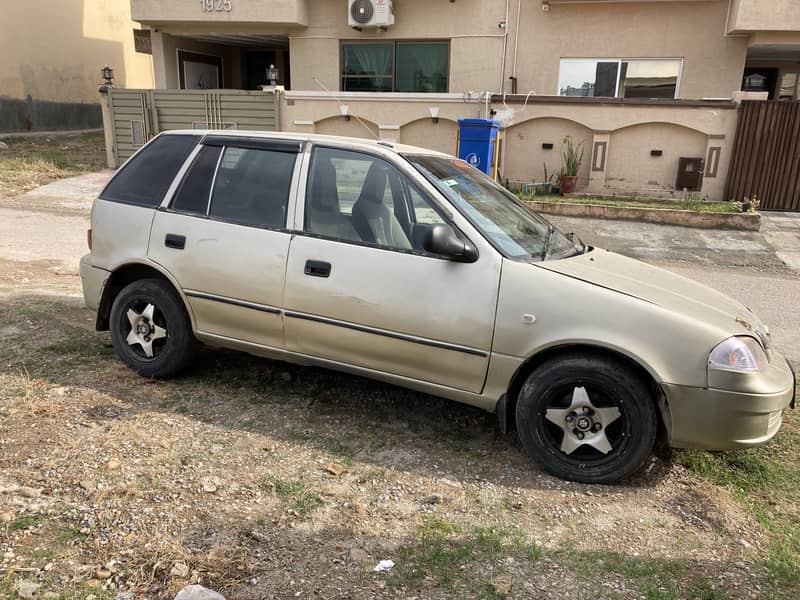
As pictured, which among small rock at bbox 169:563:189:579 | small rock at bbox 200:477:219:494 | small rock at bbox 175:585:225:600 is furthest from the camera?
small rock at bbox 200:477:219:494

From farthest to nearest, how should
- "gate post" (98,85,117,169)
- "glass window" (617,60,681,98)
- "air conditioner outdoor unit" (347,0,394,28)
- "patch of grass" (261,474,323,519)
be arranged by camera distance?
"gate post" (98,85,117,169)
"air conditioner outdoor unit" (347,0,394,28)
"glass window" (617,60,681,98)
"patch of grass" (261,474,323,519)

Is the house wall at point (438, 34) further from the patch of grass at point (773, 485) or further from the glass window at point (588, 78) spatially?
the patch of grass at point (773, 485)

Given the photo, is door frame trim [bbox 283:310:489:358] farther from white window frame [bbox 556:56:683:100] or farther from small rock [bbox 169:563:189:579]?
white window frame [bbox 556:56:683:100]

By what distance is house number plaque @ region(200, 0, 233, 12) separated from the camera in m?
16.1

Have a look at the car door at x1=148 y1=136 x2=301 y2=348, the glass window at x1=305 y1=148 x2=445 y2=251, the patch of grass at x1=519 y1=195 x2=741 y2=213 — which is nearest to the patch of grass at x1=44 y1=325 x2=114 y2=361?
the car door at x1=148 y1=136 x2=301 y2=348

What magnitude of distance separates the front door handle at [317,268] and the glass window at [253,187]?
35 cm

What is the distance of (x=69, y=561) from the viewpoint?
278 cm

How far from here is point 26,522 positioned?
2.99m

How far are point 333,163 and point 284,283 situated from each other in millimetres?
838

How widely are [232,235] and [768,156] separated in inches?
518

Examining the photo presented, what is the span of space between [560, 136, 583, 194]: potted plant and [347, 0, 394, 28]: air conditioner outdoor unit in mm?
5242

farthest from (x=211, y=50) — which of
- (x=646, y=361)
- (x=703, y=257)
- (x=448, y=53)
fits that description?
(x=646, y=361)

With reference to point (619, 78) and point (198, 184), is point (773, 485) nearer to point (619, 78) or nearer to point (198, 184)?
point (198, 184)

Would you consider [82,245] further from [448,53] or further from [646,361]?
[448,53]
